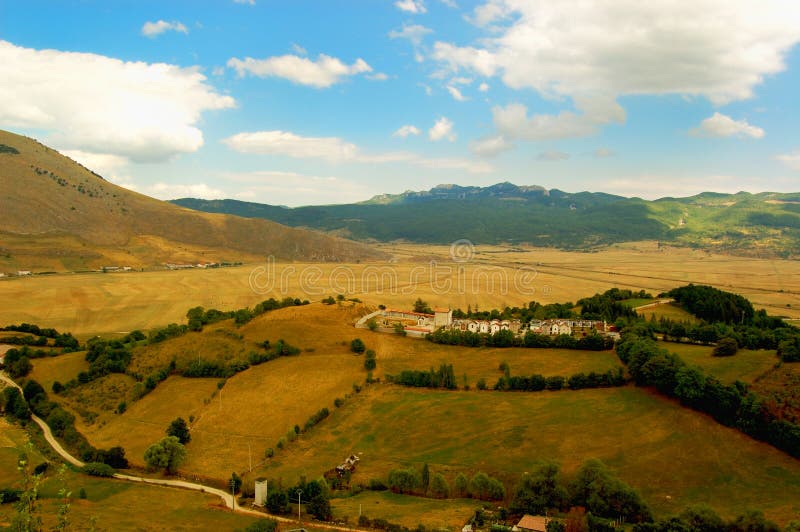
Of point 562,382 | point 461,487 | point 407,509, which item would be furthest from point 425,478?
point 562,382

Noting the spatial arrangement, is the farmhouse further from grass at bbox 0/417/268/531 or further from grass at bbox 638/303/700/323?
grass at bbox 638/303/700/323

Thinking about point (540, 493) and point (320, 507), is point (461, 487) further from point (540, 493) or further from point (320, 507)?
point (320, 507)

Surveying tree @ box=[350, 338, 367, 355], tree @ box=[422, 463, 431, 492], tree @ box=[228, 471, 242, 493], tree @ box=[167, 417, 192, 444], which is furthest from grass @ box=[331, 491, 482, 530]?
tree @ box=[350, 338, 367, 355]

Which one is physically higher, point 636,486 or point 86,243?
point 86,243

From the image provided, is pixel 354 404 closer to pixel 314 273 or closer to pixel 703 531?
pixel 703 531

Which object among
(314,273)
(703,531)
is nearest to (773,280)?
(314,273)
